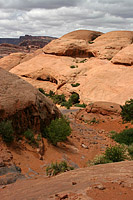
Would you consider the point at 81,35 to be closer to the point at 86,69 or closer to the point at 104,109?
the point at 86,69

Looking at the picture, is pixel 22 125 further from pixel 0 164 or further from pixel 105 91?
pixel 105 91

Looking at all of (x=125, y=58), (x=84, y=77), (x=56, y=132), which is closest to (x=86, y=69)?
(x=84, y=77)

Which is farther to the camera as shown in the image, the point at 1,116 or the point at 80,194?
the point at 1,116

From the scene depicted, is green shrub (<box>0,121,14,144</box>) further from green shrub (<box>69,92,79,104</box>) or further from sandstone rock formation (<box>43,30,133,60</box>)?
sandstone rock formation (<box>43,30,133,60</box>)

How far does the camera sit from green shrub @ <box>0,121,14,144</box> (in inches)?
267

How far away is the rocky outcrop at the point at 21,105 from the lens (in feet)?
24.8

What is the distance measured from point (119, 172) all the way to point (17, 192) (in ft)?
7.25

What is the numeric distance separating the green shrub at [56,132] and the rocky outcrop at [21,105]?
0.38m

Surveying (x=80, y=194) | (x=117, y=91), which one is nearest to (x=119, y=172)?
(x=80, y=194)

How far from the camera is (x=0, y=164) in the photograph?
558 cm

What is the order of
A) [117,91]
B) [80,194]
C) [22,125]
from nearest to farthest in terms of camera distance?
[80,194] < [22,125] < [117,91]

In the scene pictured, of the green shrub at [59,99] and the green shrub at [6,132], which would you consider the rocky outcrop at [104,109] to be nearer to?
the green shrub at [59,99]

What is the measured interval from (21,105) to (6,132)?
148cm

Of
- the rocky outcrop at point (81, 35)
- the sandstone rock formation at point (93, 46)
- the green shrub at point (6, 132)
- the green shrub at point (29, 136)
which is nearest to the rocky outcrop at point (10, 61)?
the sandstone rock formation at point (93, 46)
